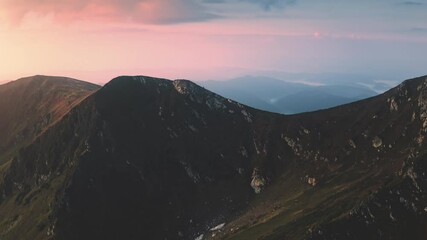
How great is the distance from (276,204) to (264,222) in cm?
2101

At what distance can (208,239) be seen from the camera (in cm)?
17900

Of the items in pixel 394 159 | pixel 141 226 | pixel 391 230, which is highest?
pixel 394 159

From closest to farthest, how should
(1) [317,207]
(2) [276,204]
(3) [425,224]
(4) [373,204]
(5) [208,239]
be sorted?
(3) [425,224], (4) [373,204], (1) [317,207], (5) [208,239], (2) [276,204]

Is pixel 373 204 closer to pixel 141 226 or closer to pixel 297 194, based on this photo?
pixel 297 194

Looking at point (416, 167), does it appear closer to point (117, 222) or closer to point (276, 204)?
point (276, 204)

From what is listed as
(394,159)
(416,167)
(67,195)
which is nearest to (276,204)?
(394,159)

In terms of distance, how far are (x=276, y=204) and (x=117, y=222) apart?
67.8 m

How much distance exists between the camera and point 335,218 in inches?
5527

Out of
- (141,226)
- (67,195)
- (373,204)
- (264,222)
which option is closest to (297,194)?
(264,222)

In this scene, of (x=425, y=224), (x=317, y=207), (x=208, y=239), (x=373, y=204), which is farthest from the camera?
(x=208, y=239)

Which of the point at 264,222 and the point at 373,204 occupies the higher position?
the point at 373,204

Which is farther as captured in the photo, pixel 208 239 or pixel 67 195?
pixel 67 195

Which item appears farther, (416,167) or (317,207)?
(317,207)

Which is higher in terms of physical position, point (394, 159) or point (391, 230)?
point (394, 159)
